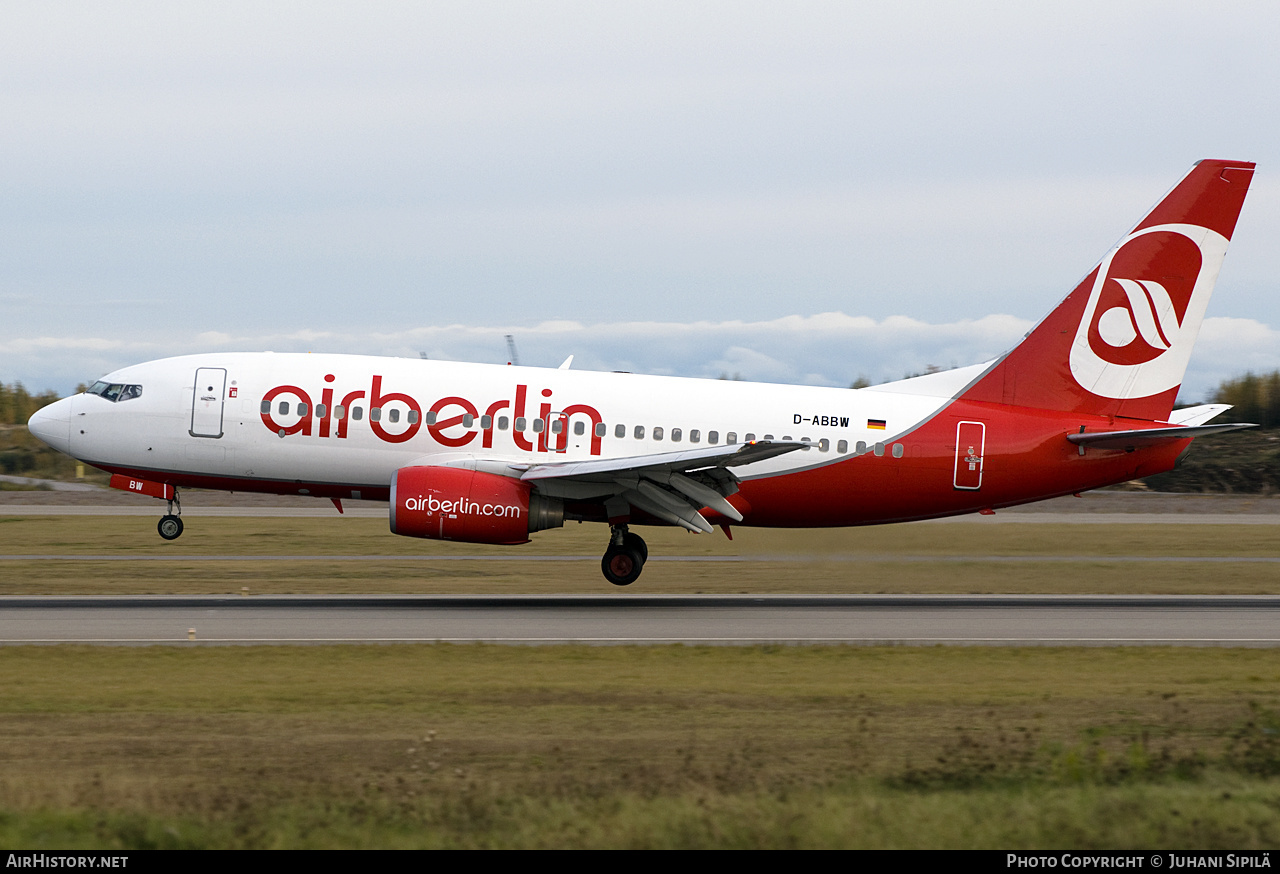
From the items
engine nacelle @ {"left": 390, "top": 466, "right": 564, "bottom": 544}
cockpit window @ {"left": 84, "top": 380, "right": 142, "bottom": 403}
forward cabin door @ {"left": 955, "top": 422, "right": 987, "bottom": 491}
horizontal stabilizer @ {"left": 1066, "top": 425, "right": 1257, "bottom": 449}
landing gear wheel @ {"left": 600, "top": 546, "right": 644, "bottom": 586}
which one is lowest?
landing gear wheel @ {"left": 600, "top": 546, "right": 644, "bottom": 586}

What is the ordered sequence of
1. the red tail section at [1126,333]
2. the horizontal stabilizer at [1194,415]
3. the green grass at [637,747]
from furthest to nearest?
the horizontal stabilizer at [1194,415] → the red tail section at [1126,333] → the green grass at [637,747]

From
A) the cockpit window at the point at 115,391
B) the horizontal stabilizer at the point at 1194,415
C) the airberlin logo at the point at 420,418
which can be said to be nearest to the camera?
the airberlin logo at the point at 420,418

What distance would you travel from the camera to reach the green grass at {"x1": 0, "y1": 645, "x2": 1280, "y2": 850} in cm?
853

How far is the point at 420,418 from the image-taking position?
24.2 metres

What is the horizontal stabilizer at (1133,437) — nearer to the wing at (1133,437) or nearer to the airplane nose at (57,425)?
the wing at (1133,437)

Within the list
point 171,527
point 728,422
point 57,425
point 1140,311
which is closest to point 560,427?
point 728,422

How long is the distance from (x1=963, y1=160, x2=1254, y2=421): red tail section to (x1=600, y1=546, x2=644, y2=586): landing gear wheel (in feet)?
25.1

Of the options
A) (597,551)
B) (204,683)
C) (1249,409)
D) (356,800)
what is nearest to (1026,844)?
(356,800)

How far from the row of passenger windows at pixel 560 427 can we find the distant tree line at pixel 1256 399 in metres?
57.8

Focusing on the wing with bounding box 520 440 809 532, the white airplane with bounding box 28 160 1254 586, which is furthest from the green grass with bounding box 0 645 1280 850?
the white airplane with bounding box 28 160 1254 586

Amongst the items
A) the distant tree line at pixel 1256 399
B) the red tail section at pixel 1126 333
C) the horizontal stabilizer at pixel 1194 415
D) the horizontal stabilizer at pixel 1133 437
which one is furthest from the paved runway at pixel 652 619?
the distant tree line at pixel 1256 399

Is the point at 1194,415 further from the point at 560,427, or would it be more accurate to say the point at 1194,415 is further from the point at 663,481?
the point at 560,427

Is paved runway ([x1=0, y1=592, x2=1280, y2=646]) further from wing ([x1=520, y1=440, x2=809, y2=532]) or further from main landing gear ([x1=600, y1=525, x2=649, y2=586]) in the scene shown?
wing ([x1=520, y1=440, x2=809, y2=532])

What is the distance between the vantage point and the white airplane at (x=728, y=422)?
24.2m
